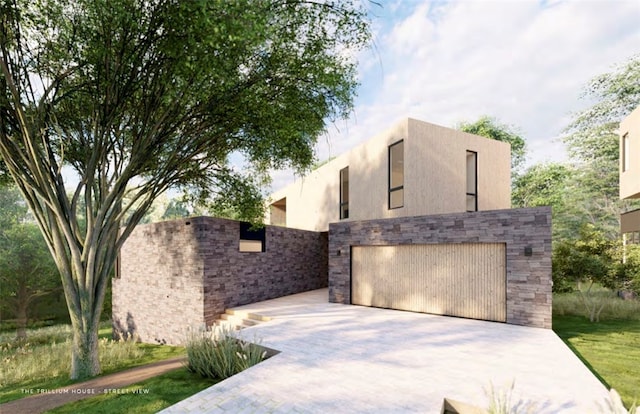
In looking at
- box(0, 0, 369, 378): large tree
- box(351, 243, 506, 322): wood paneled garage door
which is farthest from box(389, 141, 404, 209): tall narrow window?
box(0, 0, 369, 378): large tree

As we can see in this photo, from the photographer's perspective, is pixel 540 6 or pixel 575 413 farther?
pixel 540 6

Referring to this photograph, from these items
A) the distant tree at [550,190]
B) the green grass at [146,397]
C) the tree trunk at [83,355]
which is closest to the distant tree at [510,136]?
the distant tree at [550,190]

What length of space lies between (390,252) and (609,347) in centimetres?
534

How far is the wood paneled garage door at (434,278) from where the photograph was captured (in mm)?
7941

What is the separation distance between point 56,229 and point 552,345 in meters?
11.0

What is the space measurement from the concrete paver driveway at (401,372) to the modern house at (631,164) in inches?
346

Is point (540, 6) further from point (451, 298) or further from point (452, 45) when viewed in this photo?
point (451, 298)

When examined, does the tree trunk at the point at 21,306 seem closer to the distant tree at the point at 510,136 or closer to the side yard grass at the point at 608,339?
the side yard grass at the point at 608,339

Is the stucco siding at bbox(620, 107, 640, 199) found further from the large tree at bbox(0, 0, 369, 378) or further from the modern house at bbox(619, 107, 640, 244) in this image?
the large tree at bbox(0, 0, 369, 378)

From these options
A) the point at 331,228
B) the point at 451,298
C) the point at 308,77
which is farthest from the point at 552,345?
the point at 308,77

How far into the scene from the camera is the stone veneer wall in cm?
973

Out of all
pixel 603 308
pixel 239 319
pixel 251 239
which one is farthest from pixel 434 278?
pixel 603 308

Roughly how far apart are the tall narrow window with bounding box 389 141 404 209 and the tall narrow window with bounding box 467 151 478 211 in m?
2.65

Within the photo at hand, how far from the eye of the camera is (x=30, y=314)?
19703mm
